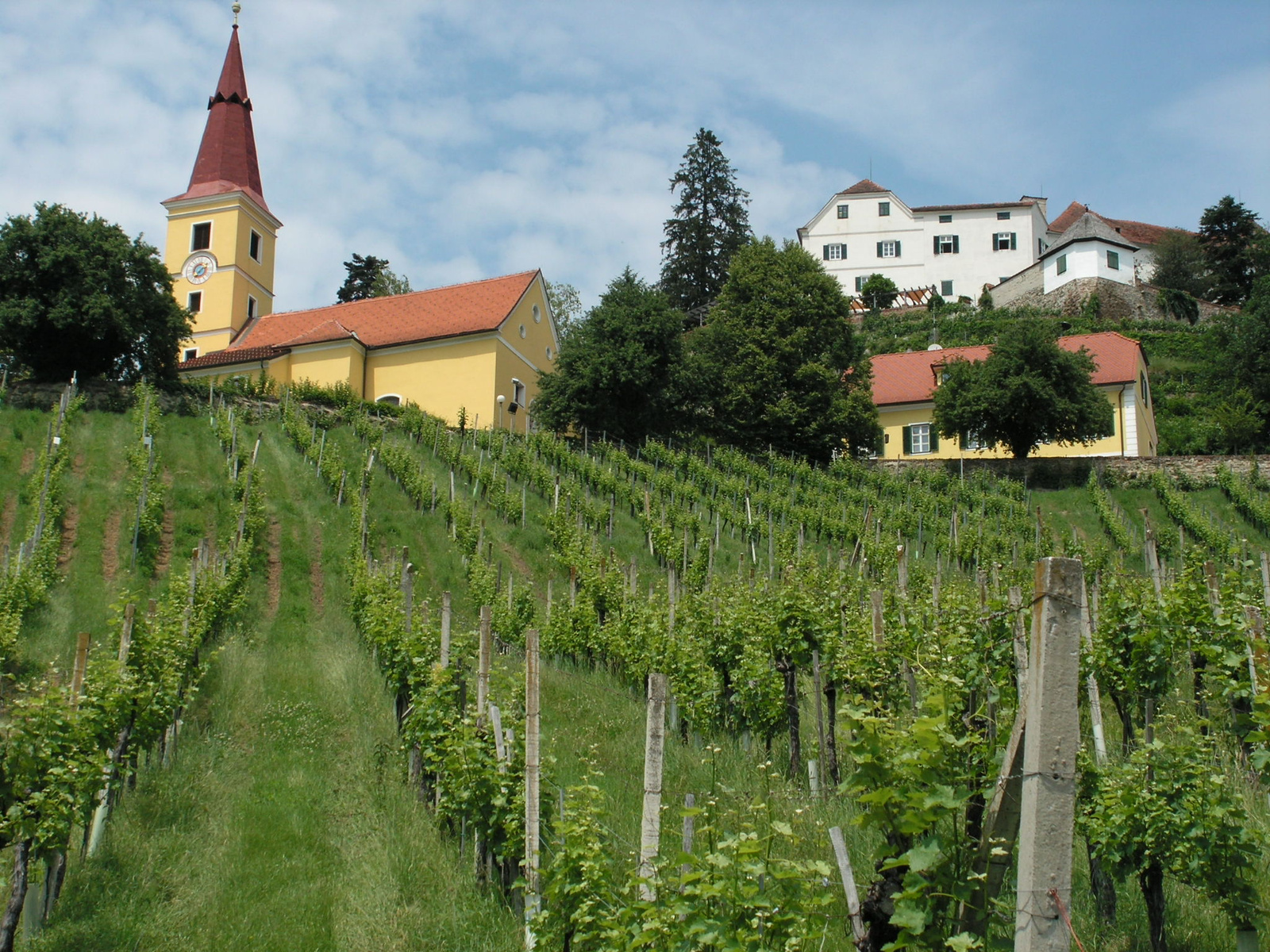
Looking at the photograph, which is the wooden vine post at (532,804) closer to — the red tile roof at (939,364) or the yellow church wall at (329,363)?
the red tile roof at (939,364)

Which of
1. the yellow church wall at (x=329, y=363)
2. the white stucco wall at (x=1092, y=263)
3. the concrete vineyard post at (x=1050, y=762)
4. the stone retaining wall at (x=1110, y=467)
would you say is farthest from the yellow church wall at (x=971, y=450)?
the concrete vineyard post at (x=1050, y=762)

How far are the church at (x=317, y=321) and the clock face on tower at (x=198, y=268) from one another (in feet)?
0.15

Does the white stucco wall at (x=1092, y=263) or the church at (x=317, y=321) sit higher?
the white stucco wall at (x=1092, y=263)

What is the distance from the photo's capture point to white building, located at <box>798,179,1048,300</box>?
6331 cm

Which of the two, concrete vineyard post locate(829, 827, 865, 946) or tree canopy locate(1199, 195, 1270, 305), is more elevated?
tree canopy locate(1199, 195, 1270, 305)

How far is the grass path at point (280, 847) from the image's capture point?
25.8ft

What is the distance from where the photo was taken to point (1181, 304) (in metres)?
54.1

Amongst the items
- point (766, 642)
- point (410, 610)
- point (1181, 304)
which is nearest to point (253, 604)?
point (410, 610)

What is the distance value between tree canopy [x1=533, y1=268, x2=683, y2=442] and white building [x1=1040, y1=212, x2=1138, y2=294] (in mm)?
28968

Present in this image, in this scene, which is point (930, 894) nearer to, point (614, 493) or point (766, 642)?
point (766, 642)

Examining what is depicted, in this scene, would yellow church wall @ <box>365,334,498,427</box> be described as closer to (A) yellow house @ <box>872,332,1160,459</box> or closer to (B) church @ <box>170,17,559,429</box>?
(B) church @ <box>170,17,559,429</box>

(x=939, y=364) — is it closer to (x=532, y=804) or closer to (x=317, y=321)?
(x=317, y=321)

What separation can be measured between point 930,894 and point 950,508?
1037 inches

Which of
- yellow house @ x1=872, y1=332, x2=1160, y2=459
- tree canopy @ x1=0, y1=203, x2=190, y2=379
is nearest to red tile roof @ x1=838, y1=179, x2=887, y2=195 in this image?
yellow house @ x1=872, y1=332, x2=1160, y2=459
